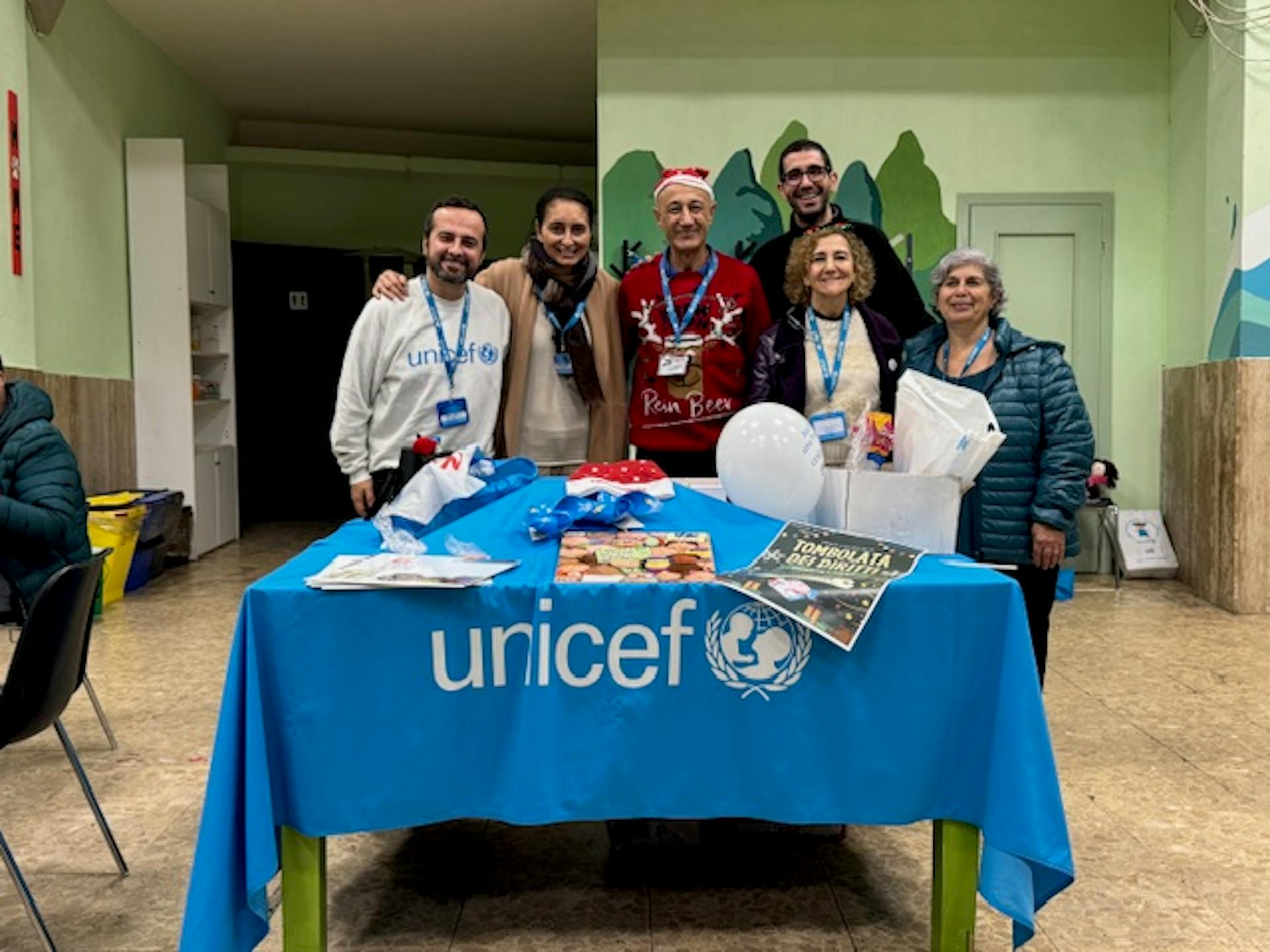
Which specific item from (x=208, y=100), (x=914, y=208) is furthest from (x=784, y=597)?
(x=208, y=100)

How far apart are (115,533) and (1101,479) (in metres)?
5.05

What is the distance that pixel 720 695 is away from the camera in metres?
Answer: 1.71

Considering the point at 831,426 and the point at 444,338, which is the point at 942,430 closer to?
the point at 831,426

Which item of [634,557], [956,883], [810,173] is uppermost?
[810,173]

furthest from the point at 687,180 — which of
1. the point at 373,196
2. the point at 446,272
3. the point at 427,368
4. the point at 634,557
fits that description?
the point at 373,196

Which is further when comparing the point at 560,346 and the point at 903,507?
the point at 560,346

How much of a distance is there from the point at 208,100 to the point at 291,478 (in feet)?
10.2

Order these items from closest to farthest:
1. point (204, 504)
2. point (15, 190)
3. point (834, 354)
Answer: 1. point (834, 354)
2. point (15, 190)
3. point (204, 504)

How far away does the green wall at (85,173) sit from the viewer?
5.44 m

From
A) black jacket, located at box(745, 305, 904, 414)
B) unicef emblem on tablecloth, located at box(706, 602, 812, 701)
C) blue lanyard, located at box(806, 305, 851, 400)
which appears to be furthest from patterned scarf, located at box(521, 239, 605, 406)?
unicef emblem on tablecloth, located at box(706, 602, 812, 701)

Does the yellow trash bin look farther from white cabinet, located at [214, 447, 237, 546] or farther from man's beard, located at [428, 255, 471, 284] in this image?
man's beard, located at [428, 255, 471, 284]

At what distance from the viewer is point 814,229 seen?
3098mm

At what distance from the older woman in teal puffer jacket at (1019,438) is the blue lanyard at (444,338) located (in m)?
1.24

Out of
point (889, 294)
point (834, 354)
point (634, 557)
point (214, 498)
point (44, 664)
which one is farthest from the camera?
point (214, 498)
